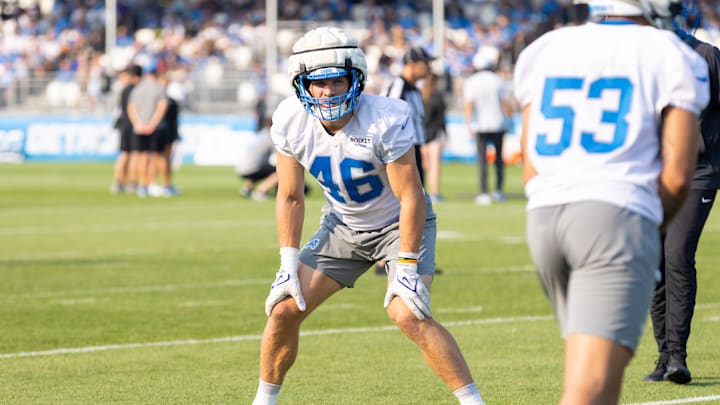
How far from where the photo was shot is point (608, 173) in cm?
414

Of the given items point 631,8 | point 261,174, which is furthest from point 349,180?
point 261,174

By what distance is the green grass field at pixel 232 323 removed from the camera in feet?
23.9

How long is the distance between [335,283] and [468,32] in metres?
36.4

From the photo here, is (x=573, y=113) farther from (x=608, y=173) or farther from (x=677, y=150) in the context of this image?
(x=677, y=150)

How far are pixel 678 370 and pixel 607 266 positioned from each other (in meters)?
3.33

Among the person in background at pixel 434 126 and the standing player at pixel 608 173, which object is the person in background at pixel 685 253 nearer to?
the standing player at pixel 608 173

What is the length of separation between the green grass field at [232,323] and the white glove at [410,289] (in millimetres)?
1219

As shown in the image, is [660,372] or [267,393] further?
[660,372]

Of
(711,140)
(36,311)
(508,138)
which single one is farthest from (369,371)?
(508,138)

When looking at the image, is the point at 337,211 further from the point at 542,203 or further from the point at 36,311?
the point at 36,311

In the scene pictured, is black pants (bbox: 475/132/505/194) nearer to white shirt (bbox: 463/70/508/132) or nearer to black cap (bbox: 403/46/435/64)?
white shirt (bbox: 463/70/508/132)

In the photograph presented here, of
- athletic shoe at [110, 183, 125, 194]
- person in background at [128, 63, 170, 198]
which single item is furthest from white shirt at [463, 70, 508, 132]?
athletic shoe at [110, 183, 125, 194]

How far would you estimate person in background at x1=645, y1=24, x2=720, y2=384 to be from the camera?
7035 millimetres

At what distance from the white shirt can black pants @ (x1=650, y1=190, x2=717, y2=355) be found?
43.8 ft
